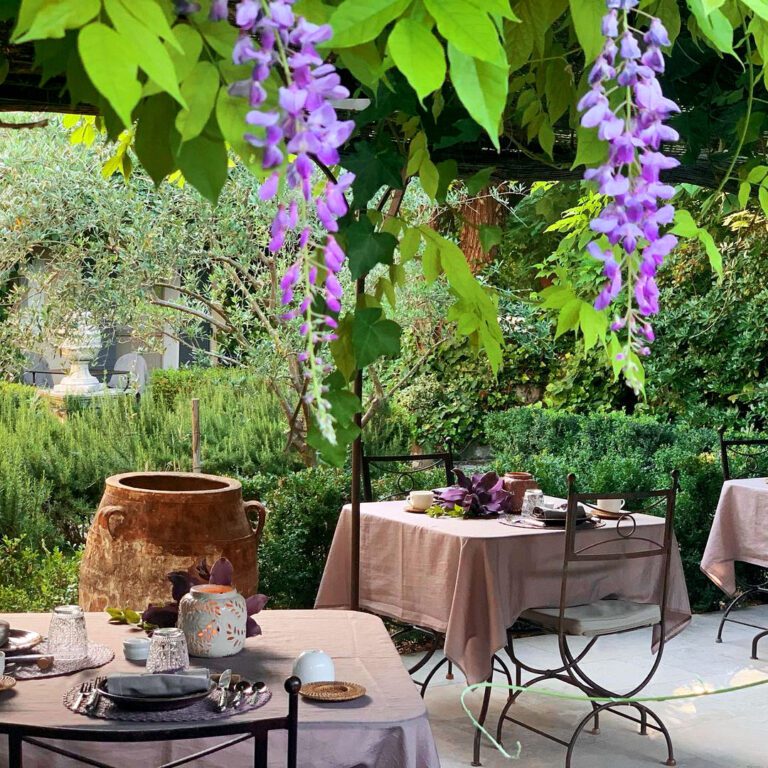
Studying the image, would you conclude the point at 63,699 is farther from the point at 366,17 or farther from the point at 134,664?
the point at 366,17

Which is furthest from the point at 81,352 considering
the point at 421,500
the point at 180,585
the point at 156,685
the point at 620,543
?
the point at 156,685

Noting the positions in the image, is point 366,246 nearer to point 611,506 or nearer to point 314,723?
point 314,723

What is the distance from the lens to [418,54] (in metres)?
0.67

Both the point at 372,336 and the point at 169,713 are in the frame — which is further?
the point at 169,713

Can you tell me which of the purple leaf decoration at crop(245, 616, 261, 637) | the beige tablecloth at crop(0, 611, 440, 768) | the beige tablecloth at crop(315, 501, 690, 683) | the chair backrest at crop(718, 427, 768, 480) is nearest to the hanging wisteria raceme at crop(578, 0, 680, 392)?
the beige tablecloth at crop(0, 611, 440, 768)

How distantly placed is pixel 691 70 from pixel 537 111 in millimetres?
271

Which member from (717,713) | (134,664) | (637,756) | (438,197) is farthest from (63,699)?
(717,713)

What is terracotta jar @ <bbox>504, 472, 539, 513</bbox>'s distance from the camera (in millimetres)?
4488

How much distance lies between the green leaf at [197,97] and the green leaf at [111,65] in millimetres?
92

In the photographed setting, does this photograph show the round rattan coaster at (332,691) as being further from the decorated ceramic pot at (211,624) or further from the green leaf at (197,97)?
the green leaf at (197,97)

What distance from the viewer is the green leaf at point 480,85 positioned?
25.9 inches

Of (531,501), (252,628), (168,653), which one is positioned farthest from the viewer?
(531,501)

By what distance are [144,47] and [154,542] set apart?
2.90 metres

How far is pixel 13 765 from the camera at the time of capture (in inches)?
68.7
